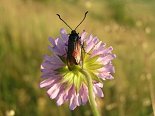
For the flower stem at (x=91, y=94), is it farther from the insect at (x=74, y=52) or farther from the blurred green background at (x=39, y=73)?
the blurred green background at (x=39, y=73)

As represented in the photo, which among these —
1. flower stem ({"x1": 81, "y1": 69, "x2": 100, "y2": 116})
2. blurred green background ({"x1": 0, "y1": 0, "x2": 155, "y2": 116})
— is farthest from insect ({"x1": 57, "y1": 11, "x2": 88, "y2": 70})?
blurred green background ({"x1": 0, "y1": 0, "x2": 155, "y2": 116})

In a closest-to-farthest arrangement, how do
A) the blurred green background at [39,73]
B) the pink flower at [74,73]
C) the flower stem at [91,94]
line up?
the flower stem at [91,94], the pink flower at [74,73], the blurred green background at [39,73]

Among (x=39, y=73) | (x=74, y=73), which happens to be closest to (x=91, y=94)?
(x=74, y=73)

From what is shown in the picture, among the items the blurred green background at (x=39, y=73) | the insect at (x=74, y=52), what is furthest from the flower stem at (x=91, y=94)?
the blurred green background at (x=39, y=73)

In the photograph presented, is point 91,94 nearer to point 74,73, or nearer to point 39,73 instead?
point 74,73

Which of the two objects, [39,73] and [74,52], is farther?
[39,73]

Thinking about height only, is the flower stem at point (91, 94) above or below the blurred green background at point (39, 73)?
below

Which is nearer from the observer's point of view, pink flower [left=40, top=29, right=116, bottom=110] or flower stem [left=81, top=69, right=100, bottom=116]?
flower stem [left=81, top=69, right=100, bottom=116]

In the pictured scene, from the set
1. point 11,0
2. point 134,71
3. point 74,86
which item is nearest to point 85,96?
point 74,86

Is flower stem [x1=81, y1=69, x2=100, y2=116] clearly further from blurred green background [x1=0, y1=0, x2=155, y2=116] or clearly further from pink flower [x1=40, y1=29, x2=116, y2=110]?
blurred green background [x1=0, y1=0, x2=155, y2=116]

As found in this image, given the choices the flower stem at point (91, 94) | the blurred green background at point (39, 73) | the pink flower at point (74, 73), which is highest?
the blurred green background at point (39, 73)

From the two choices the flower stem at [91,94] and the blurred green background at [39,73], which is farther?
the blurred green background at [39,73]

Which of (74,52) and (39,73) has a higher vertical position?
(39,73)
